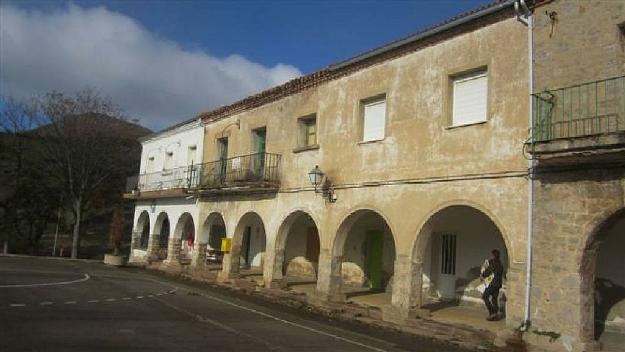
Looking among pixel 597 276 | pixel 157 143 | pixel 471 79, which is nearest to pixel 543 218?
pixel 597 276

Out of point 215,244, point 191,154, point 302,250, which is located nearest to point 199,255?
point 302,250

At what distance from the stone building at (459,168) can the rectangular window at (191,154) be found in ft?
15.9

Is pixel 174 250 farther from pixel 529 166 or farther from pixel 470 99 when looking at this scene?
pixel 529 166

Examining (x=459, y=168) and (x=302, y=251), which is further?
(x=302, y=251)

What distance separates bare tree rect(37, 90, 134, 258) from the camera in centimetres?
Answer: 3278

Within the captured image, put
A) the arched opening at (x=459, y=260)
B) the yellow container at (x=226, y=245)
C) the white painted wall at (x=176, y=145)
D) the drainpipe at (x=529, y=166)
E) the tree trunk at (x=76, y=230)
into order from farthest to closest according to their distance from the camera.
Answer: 1. the tree trunk at (x=76, y=230)
2. the white painted wall at (x=176, y=145)
3. the yellow container at (x=226, y=245)
4. the arched opening at (x=459, y=260)
5. the drainpipe at (x=529, y=166)

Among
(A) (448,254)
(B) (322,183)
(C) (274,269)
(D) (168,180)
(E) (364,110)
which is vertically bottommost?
(C) (274,269)

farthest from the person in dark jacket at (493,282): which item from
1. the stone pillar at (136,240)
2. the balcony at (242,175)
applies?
the stone pillar at (136,240)

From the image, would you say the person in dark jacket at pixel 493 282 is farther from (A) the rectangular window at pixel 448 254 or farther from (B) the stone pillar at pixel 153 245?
(B) the stone pillar at pixel 153 245

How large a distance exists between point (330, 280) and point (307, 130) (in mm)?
Answer: 5272

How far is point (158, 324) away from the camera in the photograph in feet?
35.8

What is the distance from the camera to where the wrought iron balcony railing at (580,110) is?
9.45m

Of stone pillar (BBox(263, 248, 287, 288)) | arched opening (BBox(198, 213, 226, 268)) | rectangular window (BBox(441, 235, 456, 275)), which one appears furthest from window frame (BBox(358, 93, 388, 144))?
arched opening (BBox(198, 213, 226, 268))

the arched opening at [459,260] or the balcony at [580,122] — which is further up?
the balcony at [580,122]
